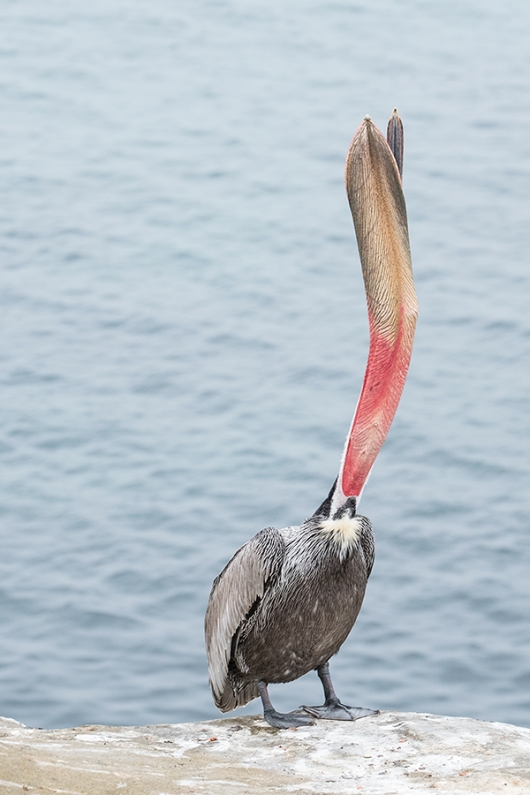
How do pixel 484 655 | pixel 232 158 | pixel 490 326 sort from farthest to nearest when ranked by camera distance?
pixel 232 158 → pixel 490 326 → pixel 484 655

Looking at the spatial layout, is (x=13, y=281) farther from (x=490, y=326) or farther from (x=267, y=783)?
(x=267, y=783)

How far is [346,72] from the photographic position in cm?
1633

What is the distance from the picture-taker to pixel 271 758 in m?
4.89

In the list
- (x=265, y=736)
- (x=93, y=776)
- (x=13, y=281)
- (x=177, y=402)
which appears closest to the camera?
(x=93, y=776)

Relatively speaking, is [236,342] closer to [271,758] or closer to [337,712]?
[337,712]

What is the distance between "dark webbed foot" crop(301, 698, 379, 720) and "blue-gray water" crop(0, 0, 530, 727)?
7.04ft

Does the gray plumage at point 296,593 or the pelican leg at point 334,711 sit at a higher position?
the gray plumage at point 296,593

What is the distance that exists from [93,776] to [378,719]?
1.42 metres

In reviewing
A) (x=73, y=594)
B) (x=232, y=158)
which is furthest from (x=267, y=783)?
(x=232, y=158)

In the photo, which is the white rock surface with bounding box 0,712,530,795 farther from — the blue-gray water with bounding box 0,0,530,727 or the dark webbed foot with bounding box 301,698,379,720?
the blue-gray water with bounding box 0,0,530,727

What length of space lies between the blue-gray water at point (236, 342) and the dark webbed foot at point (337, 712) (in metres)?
2.15

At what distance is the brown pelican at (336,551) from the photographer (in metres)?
4.50

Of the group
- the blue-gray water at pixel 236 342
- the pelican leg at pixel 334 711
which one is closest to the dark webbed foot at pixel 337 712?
the pelican leg at pixel 334 711

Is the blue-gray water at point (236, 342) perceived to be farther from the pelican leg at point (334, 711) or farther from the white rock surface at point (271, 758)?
the white rock surface at point (271, 758)
